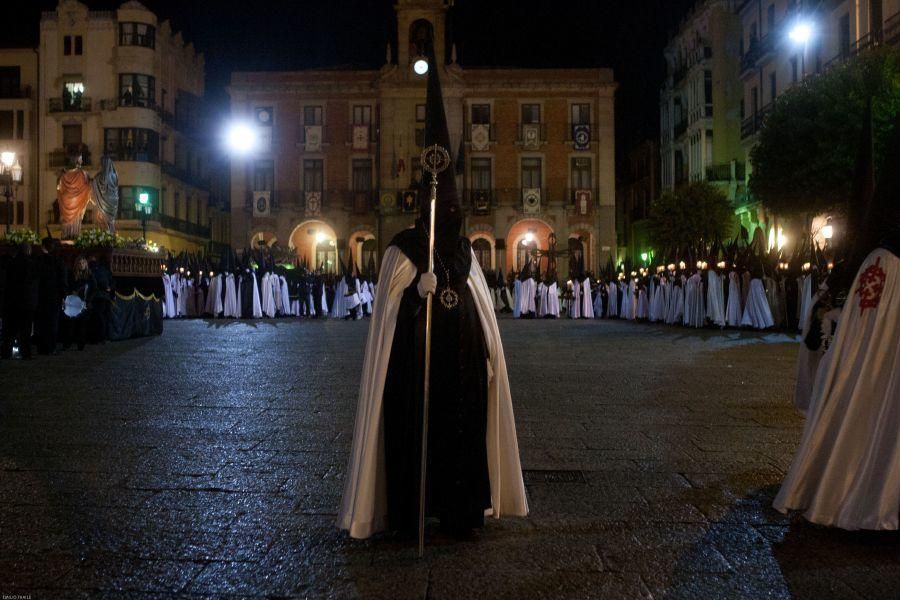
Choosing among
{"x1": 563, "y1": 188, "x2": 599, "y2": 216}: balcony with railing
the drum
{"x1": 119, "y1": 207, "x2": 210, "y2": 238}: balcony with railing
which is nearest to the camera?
the drum

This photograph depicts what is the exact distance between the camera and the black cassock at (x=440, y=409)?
399 centimetres

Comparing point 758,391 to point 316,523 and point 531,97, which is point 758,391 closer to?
point 316,523

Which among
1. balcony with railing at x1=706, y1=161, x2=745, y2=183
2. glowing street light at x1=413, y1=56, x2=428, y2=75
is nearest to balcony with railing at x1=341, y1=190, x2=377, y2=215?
glowing street light at x1=413, y1=56, x2=428, y2=75

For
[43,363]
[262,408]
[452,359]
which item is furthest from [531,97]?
[452,359]

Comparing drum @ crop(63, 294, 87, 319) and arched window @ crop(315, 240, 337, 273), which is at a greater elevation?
arched window @ crop(315, 240, 337, 273)

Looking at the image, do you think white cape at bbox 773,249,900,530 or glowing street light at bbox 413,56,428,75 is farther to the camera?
glowing street light at bbox 413,56,428,75

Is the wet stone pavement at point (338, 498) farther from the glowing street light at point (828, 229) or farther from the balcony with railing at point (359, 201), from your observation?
the balcony with railing at point (359, 201)

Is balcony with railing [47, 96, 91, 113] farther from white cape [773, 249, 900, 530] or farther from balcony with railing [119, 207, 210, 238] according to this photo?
white cape [773, 249, 900, 530]

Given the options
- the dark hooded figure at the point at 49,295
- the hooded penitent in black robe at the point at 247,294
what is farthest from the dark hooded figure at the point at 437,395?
the hooded penitent in black robe at the point at 247,294

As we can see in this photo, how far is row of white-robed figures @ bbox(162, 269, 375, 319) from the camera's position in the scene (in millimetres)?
28438

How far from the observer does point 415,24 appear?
49906 mm

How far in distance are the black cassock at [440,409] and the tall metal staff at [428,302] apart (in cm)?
10

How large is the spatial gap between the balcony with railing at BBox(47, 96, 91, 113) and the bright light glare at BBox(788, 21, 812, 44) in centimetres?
3866

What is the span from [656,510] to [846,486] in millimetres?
951
